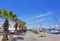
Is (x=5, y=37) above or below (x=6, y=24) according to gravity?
below

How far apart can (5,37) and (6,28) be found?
1.64 m

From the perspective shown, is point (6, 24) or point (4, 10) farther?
point (6, 24)

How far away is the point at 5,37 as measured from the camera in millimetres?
23641

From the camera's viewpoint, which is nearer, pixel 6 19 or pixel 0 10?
pixel 0 10

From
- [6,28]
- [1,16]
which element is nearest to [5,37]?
[6,28]

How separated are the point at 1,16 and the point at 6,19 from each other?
1.93 meters

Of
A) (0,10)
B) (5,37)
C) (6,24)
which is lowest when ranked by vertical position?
(5,37)

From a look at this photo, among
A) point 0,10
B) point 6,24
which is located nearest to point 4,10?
point 0,10

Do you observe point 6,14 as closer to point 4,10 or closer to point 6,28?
point 4,10

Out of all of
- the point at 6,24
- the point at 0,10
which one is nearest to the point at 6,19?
the point at 6,24

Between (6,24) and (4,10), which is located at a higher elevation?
(4,10)

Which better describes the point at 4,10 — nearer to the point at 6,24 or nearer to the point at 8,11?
the point at 8,11

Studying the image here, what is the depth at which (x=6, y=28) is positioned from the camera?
24.7 m

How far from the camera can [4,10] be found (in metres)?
22.6
